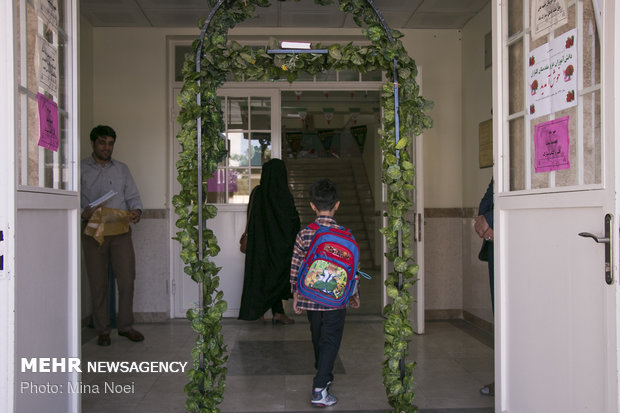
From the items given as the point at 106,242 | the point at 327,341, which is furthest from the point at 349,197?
the point at 327,341

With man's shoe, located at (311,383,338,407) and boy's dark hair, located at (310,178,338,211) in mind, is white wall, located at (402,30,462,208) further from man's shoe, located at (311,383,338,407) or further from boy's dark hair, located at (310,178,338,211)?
man's shoe, located at (311,383,338,407)

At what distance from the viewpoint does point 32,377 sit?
205cm

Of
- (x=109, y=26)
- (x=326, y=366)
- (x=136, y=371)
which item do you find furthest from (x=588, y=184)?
(x=109, y=26)

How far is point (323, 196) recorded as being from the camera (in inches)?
112

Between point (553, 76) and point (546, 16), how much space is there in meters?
0.27

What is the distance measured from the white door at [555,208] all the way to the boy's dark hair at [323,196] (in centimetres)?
85

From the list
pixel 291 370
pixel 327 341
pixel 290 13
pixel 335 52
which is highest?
pixel 290 13

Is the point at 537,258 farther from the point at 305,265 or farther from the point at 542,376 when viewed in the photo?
the point at 305,265

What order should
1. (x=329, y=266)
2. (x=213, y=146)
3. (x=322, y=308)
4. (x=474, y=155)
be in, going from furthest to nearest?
(x=474, y=155) < (x=322, y=308) < (x=329, y=266) < (x=213, y=146)

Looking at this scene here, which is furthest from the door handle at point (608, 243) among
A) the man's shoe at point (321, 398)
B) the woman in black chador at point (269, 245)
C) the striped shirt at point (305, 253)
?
the woman in black chador at point (269, 245)

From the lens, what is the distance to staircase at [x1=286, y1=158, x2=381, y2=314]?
9953 mm

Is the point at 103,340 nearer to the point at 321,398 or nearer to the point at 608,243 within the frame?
the point at 321,398

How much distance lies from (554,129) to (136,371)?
301 cm

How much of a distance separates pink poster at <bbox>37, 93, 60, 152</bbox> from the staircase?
563cm
